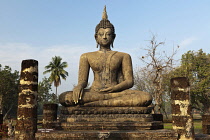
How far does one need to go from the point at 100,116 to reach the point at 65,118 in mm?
1187

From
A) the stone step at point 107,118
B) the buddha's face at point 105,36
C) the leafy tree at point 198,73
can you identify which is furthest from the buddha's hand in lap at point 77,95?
the leafy tree at point 198,73

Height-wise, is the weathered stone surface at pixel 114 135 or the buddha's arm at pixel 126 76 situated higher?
the buddha's arm at pixel 126 76

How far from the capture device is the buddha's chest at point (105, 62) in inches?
375

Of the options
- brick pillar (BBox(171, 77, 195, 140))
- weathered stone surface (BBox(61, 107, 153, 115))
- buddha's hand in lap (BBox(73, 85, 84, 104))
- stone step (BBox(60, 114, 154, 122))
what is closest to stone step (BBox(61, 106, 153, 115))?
weathered stone surface (BBox(61, 107, 153, 115))

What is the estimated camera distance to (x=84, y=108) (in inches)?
324

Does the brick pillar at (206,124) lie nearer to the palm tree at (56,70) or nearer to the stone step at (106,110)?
the stone step at (106,110)

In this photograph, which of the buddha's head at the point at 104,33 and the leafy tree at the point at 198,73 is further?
the leafy tree at the point at 198,73

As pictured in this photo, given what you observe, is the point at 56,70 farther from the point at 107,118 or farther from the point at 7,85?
the point at 107,118

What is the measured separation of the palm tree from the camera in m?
40.5

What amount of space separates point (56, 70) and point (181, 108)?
34854mm

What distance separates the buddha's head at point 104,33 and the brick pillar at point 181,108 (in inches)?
132

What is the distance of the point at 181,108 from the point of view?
782 centimetres

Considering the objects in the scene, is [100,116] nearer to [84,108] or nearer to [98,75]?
[84,108]

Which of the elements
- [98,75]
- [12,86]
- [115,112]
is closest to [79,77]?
[98,75]
